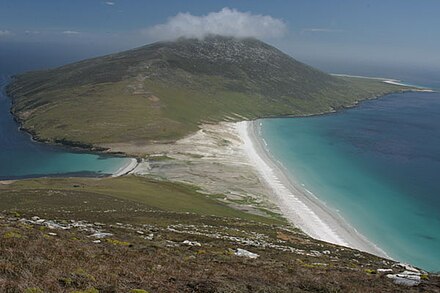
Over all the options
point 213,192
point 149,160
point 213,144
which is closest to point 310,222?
point 213,192

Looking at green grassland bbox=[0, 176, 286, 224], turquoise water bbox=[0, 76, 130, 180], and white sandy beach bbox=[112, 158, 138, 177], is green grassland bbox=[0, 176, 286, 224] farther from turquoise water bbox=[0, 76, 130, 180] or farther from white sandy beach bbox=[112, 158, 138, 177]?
turquoise water bbox=[0, 76, 130, 180]

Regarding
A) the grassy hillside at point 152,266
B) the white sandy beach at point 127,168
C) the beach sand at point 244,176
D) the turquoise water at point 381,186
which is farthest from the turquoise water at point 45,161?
the grassy hillside at point 152,266

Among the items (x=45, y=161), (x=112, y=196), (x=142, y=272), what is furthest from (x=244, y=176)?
(x=142, y=272)

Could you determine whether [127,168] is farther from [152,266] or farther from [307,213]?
[152,266]

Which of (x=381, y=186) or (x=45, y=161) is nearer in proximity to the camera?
(x=381, y=186)

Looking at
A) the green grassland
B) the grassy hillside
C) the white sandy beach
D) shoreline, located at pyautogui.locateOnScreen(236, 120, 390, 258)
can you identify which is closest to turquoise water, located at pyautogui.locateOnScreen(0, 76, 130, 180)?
the white sandy beach

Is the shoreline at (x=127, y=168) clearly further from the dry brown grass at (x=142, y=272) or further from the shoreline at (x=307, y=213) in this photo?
the dry brown grass at (x=142, y=272)
